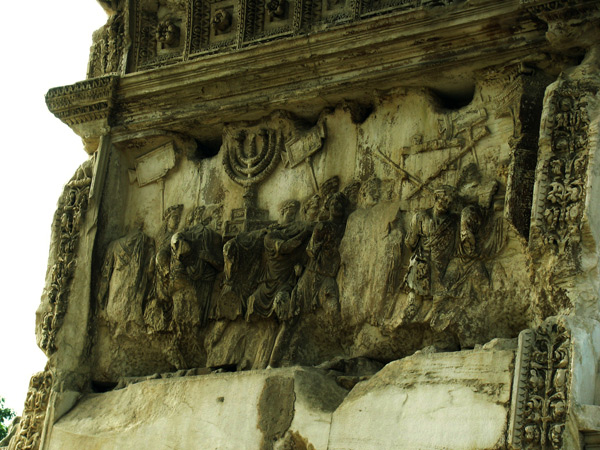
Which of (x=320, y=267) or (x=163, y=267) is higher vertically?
(x=163, y=267)

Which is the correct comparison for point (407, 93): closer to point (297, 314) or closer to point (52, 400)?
point (297, 314)

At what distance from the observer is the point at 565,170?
7480 mm

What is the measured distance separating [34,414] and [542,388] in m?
4.36

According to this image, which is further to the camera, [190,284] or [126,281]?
[126,281]

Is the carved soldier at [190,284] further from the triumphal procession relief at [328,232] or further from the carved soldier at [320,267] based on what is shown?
the carved soldier at [320,267]

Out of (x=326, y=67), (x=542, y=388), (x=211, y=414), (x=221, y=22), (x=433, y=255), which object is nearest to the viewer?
(x=542, y=388)

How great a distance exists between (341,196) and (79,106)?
2.72 meters

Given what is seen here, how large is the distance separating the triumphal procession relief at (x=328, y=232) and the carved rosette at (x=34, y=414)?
2 centimetres

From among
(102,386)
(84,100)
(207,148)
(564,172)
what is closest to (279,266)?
(207,148)

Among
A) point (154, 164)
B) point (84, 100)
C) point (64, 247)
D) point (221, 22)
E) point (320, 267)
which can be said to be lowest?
point (320, 267)

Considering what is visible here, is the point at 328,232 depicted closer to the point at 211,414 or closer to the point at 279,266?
the point at 279,266

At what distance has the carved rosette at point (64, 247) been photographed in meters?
9.59

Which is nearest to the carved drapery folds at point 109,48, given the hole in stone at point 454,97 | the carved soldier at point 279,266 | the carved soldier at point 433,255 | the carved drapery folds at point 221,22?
the carved drapery folds at point 221,22

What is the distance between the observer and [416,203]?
8422 millimetres
